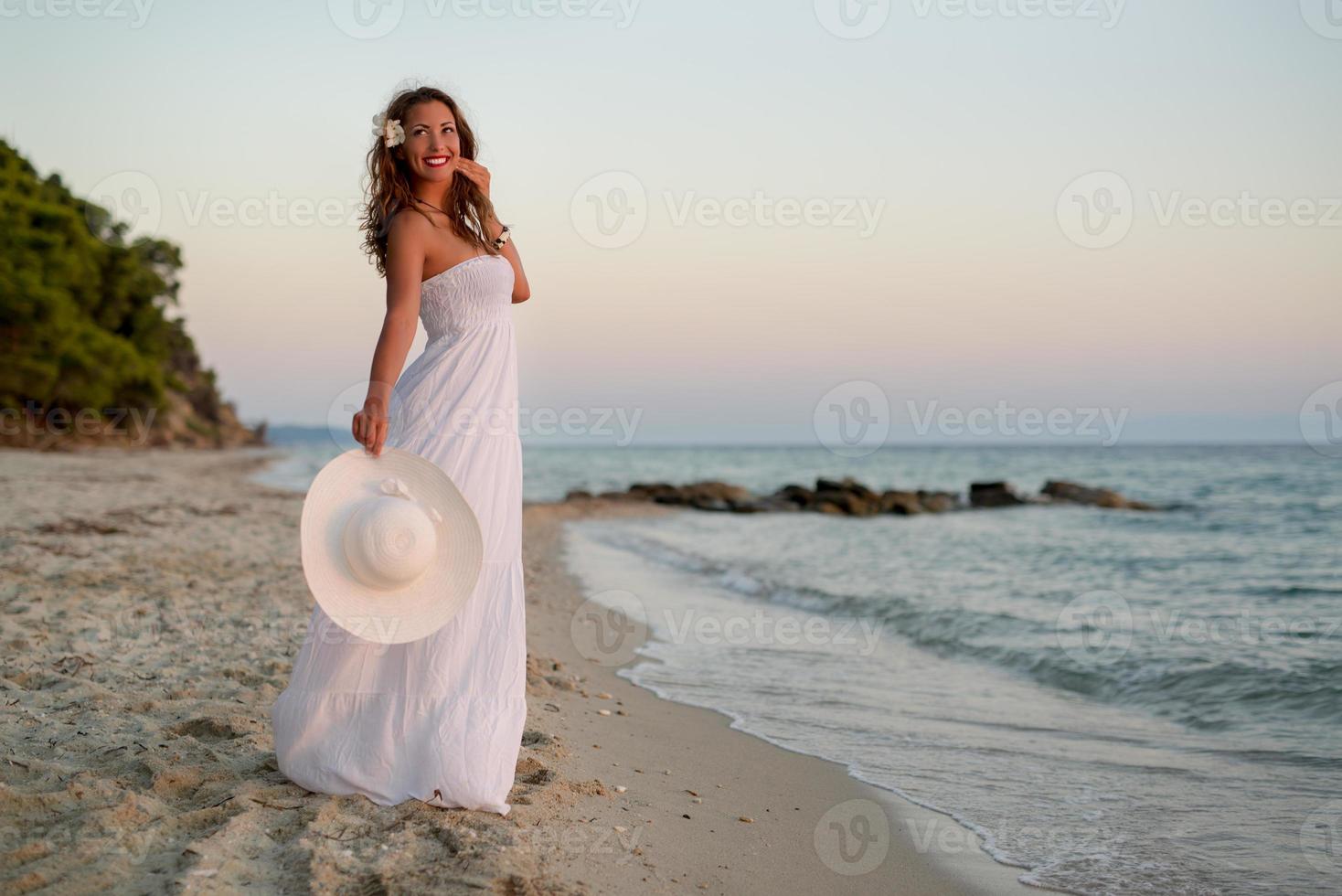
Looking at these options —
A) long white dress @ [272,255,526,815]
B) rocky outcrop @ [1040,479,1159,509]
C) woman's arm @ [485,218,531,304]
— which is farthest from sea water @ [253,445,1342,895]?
rocky outcrop @ [1040,479,1159,509]

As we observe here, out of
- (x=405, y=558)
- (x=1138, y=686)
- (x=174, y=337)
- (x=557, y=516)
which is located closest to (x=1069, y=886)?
(x=405, y=558)

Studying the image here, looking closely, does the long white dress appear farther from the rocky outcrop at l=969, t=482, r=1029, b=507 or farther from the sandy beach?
the rocky outcrop at l=969, t=482, r=1029, b=507

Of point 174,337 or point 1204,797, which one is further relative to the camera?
point 174,337

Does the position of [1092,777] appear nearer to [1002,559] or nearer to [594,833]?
[594,833]

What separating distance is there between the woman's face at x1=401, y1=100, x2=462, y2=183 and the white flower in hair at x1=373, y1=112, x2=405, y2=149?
0.06 ft

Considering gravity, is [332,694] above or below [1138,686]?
above

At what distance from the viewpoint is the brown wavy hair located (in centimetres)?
322

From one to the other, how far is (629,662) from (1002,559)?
8453 mm

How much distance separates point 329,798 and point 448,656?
1.89 ft

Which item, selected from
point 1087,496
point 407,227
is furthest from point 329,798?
point 1087,496

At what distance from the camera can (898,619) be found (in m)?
8.73

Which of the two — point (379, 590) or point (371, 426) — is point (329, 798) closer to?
point (379, 590)

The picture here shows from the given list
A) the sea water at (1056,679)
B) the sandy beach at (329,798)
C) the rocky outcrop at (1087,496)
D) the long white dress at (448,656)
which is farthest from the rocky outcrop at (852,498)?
the long white dress at (448,656)

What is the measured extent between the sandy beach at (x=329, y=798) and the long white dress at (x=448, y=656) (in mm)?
114
